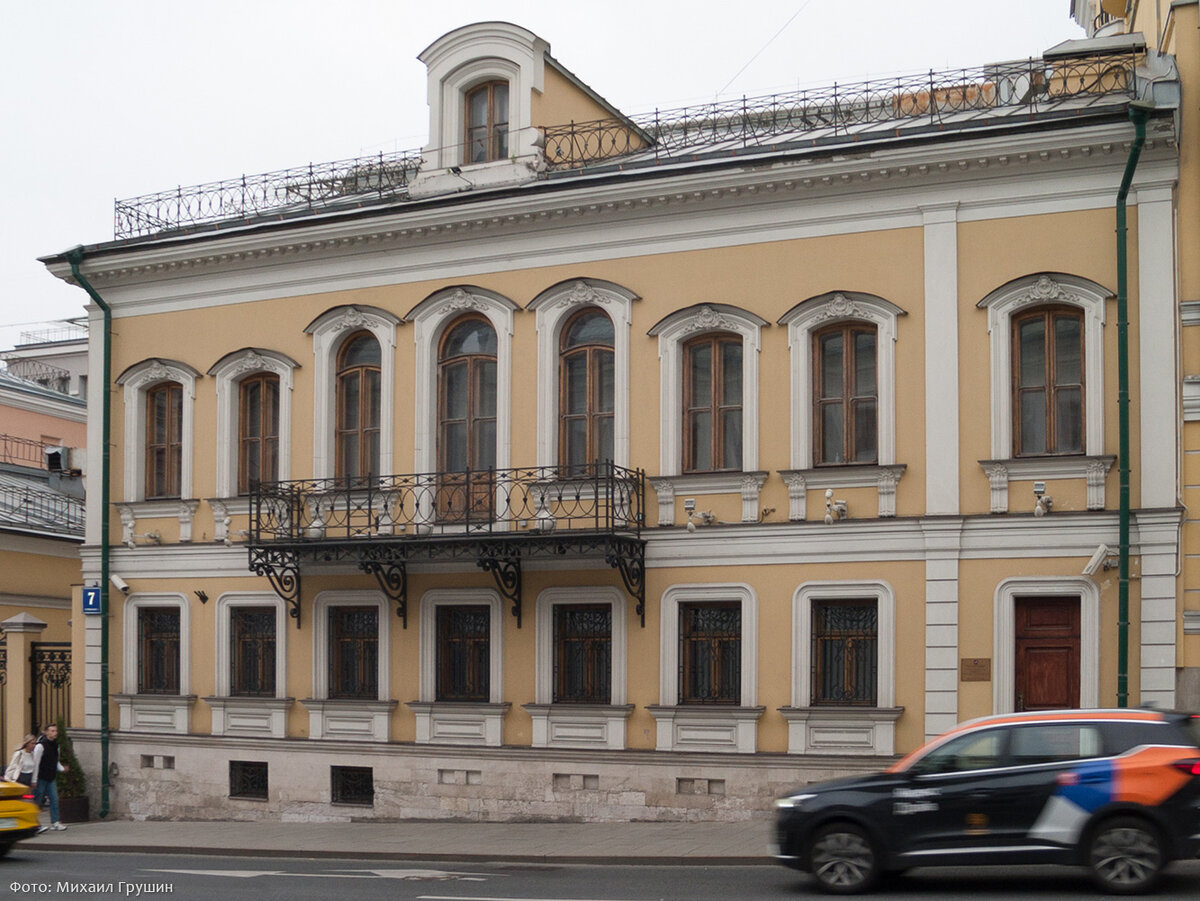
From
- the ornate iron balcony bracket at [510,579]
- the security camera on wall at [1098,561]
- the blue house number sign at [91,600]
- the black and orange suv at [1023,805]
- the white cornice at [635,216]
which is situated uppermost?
the white cornice at [635,216]

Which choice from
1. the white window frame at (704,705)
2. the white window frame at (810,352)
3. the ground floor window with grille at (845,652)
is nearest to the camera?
the white window frame at (810,352)

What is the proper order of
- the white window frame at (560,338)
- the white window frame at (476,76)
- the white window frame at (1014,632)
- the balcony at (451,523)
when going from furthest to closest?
the white window frame at (476,76) → the white window frame at (560,338) → the balcony at (451,523) → the white window frame at (1014,632)

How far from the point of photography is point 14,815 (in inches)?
707

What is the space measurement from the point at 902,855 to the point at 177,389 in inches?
636

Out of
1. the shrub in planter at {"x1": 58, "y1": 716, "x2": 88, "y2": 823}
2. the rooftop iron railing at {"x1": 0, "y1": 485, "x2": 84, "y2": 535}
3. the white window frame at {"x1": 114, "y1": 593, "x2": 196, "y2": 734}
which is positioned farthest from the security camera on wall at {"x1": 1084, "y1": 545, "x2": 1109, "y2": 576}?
the rooftop iron railing at {"x1": 0, "y1": 485, "x2": 84, "y2": 535}

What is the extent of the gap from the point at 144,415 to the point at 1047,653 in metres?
15.0

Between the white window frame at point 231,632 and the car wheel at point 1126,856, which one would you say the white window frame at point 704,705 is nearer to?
the white window frame at point 231,632

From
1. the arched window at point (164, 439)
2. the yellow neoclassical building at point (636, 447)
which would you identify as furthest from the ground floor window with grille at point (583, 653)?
the arched window at point (164, 439)

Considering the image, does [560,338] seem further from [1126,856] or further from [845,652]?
[1126,856]

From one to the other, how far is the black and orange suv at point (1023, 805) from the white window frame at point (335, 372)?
11171mm

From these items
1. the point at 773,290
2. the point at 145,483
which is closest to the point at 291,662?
the point at 145,483

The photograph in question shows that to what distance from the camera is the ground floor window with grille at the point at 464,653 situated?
73.6ft

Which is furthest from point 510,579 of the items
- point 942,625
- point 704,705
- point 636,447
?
point 942,625

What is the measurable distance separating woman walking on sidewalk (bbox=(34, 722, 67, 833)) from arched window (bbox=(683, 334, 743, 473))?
10345 mm
